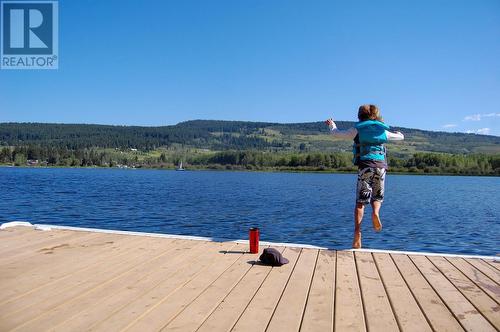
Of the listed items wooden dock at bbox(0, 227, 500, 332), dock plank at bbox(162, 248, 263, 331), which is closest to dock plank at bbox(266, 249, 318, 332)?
wooden dock at bbox(0, 227, 500, 332)

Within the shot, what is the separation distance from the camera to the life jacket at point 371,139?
6719 millimetres

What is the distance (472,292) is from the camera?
15.7 ft

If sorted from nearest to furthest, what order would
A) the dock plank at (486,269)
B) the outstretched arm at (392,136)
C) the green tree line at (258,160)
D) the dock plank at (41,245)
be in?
the dock plank at (486,269) < the dock plank at (41,245) < the outstretched arm at (392,136) < the green tree line at (258,160)

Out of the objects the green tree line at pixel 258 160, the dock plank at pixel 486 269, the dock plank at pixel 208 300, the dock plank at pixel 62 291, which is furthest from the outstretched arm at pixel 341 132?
the green tree line at pixel 258 160

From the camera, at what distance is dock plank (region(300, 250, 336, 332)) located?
379cm

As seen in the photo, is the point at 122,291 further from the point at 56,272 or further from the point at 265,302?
the point at 265,302

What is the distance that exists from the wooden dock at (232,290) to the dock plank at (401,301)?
1 cm

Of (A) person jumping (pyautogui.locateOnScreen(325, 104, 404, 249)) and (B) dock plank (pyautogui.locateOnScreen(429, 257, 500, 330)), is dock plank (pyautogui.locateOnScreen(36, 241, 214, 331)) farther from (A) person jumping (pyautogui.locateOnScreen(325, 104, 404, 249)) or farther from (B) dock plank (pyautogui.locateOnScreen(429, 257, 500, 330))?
(B) dock plank (pyautogui.locateOnScreen(429, 257, 500, 330))

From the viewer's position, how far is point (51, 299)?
4367mm

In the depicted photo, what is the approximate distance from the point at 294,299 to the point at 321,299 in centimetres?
28

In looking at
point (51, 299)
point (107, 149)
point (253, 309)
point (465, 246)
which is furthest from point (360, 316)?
point (107, 149)

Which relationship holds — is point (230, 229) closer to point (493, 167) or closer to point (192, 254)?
point (192, 254)

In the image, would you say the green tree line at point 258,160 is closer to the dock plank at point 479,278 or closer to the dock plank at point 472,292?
the dock plank at point 479,278

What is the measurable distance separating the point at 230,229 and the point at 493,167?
399ft
